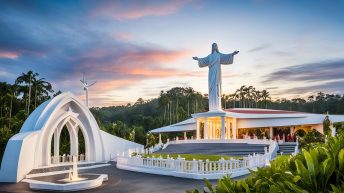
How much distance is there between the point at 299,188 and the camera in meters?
2.63

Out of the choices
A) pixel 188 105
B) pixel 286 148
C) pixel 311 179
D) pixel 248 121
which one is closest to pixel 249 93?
pixel 188 105

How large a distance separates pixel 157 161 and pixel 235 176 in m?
4.41

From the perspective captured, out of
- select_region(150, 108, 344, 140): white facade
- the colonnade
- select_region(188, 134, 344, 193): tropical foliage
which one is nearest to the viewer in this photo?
select_region(188, 134, 344, 193): tropical foliage

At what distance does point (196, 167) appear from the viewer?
50.8 ft

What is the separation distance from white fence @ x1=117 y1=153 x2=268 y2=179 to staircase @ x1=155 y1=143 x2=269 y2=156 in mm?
5119

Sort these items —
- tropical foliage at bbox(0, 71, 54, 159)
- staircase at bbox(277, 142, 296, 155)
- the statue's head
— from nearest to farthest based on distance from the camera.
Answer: staircase at bbox(277, 142, 296, 155) → the statue's head → tropical foliage at bbox(0, 71, 54, 159)

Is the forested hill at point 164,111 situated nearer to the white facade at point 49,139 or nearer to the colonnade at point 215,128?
the colonnade at point 215,128

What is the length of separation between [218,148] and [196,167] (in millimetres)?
12456

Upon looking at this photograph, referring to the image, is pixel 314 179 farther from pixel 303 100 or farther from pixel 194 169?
pixel 303 100

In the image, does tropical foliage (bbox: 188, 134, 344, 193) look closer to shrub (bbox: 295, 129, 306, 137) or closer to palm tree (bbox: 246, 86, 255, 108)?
shrub (bbox: 295, 129, 306, 137)

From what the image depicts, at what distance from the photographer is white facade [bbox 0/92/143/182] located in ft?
54.6

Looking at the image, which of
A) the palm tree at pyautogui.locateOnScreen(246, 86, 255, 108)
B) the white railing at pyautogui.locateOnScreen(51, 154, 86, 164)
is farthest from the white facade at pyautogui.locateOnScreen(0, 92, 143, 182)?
the palm tree at pyautogui.locateOnScreen(246, 86, 255, 108)

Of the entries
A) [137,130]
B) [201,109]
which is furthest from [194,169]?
[201,109]

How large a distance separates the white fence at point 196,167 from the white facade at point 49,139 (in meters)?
4.89
